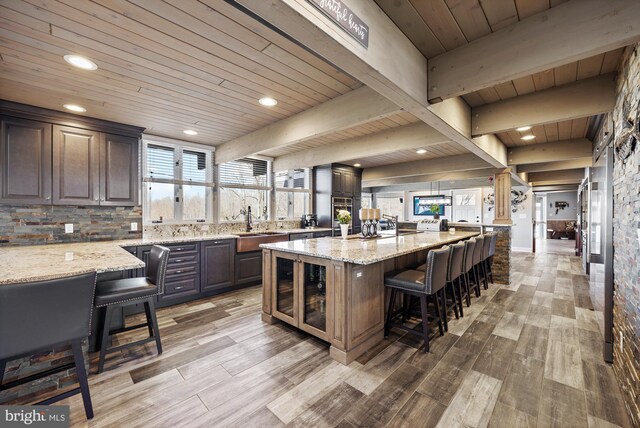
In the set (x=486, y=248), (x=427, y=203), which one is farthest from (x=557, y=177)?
(x=486, y=248)

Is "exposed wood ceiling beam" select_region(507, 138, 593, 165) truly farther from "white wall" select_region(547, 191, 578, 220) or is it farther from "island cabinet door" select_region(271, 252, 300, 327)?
"white wall" select_region(547, 191, 578, 220)

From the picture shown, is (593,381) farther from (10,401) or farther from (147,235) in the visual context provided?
(147,235)

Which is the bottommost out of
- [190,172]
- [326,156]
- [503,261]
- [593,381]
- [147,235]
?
[593,381]

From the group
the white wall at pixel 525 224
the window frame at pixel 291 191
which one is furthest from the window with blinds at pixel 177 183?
the white wall at pixel 525 224

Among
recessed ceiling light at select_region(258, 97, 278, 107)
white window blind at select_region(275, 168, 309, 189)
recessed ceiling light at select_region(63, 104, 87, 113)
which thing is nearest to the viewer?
recessed ceiling light at select_region(258, 97, 278, 107)

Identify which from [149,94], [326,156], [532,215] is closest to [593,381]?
[326,156]

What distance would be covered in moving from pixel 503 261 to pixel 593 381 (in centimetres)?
302

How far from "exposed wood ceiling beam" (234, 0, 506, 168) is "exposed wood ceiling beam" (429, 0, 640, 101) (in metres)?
0.22

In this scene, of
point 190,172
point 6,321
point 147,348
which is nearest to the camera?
point 6,321

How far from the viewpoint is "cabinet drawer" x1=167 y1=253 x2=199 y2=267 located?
366 centimetres

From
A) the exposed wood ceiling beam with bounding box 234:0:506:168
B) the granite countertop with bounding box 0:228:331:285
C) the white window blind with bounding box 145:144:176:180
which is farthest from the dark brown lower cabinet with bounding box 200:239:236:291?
the exposed wood ceiling beam with bounding box 234:0:506:168

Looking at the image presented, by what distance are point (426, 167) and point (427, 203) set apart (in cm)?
539

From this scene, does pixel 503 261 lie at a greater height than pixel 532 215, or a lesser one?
lesser

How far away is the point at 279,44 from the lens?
1.82 meters
